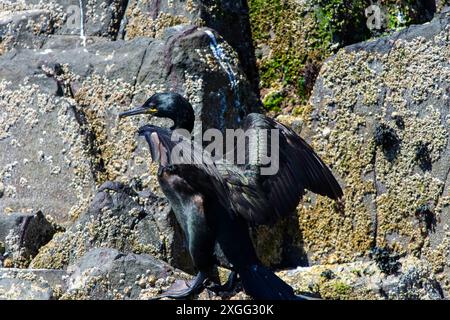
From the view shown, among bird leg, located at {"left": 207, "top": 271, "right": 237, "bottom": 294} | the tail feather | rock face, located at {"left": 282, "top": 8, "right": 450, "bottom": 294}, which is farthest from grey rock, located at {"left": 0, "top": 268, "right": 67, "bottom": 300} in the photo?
rock face, located at {"left": 282, "top": 8, "right": 450, "bottom": 294}

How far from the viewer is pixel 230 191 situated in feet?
31.7

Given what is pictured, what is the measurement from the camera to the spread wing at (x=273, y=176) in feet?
32.0

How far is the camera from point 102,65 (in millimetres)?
12219

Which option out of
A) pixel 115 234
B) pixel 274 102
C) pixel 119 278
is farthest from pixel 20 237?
pixel 274 102

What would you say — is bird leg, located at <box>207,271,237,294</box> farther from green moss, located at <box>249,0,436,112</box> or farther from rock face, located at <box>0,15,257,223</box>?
green moss, located at <box>249,0,436,112</box>

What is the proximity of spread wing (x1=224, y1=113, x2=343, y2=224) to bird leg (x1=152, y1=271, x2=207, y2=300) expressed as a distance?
558 mm

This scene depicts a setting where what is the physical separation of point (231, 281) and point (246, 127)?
1152 millimetres

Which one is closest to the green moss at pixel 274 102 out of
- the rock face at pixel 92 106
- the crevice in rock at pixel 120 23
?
the rock face at pixel 92 106

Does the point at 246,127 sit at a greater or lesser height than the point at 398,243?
greater

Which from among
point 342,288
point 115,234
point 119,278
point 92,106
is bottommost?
point 342,288

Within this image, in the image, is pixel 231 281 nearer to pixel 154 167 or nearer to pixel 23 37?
pixel 154 167

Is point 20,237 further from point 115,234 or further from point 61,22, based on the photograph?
point 61,22

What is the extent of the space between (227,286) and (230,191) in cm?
64
